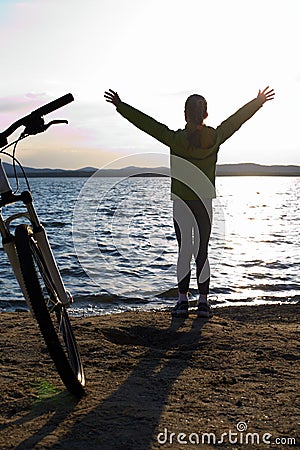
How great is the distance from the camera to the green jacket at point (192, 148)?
579cm

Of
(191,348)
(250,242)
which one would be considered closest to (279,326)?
(191,348)

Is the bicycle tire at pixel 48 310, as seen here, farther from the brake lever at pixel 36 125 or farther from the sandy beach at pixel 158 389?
the brake lever at pixel 36 125

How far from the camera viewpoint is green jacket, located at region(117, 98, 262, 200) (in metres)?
5.79

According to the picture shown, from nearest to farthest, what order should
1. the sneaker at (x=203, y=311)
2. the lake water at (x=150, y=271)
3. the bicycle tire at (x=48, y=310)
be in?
the bicycle tire at (x=48, y=310)
the sneaker at (x=203, y=311)
the lake water at (x=150, y=271)

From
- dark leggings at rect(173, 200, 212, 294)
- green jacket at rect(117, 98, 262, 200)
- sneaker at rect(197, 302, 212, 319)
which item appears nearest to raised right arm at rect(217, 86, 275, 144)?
green jacket at rect(117, 98, 262, 200)

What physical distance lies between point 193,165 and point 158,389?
272 cm

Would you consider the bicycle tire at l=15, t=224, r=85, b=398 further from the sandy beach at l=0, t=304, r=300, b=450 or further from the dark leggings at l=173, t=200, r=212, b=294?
the dark leggings at l=173, t=200, r=212, b=294

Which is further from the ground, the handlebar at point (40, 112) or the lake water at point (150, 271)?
the handlebar at point (40, 112)

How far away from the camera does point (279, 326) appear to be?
6.04m

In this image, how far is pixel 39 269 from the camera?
383cm

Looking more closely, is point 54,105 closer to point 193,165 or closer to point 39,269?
point 39,269

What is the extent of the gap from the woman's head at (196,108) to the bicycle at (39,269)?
2.31m

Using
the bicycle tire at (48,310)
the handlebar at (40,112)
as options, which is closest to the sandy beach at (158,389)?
the bicycle tire at (48,310)

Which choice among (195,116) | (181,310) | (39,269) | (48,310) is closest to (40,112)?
(39,269)
